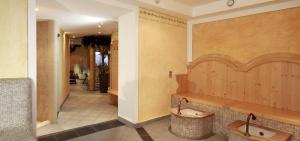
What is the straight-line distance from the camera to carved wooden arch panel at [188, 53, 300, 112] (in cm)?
308

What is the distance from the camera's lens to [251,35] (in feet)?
11.7

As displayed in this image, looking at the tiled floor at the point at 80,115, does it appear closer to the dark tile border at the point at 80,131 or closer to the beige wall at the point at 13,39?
the dark tile border at the point at 80,131

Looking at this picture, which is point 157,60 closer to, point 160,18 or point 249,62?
point 160,18

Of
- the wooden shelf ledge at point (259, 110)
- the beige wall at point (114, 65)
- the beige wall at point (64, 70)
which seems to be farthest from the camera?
the beige wall at point (114, 65)

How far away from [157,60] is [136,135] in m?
1.54

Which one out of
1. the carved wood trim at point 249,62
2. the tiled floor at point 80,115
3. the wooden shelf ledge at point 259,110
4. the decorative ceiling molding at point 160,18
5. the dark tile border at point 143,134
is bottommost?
the dark tile border at point 143,134

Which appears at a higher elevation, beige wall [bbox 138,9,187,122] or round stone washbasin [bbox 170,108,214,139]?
beige wall [bbox 138,9,187,122]

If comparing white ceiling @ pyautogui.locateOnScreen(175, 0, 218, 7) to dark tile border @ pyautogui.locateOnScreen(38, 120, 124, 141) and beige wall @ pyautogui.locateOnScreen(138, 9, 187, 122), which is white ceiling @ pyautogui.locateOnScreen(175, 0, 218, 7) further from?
dark tile border @ pyautogui.locateOnScreen(38, 120, 124, 141)

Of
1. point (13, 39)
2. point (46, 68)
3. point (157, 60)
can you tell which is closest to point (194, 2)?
point (157, 60)

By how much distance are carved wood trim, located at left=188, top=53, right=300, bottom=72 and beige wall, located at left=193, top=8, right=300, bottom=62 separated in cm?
8

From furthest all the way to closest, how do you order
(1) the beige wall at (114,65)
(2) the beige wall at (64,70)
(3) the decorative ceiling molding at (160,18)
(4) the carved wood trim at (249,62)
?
(1) the beige wall at (114,65), (2) the beige wall at (64,70), (3) the decorative ceiling molding at (160,18), (4) the carved wood trim at (249,62)

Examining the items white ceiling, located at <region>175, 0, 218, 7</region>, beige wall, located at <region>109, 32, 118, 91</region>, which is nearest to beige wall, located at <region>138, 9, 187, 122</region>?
white ceiling, located at <region>175, 0, 218, 7</region>

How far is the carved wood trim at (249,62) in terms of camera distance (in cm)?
308

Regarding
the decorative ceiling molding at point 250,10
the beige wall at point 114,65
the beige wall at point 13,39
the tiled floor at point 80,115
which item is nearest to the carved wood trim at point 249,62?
the decorative ceiling molding at point 250,10
